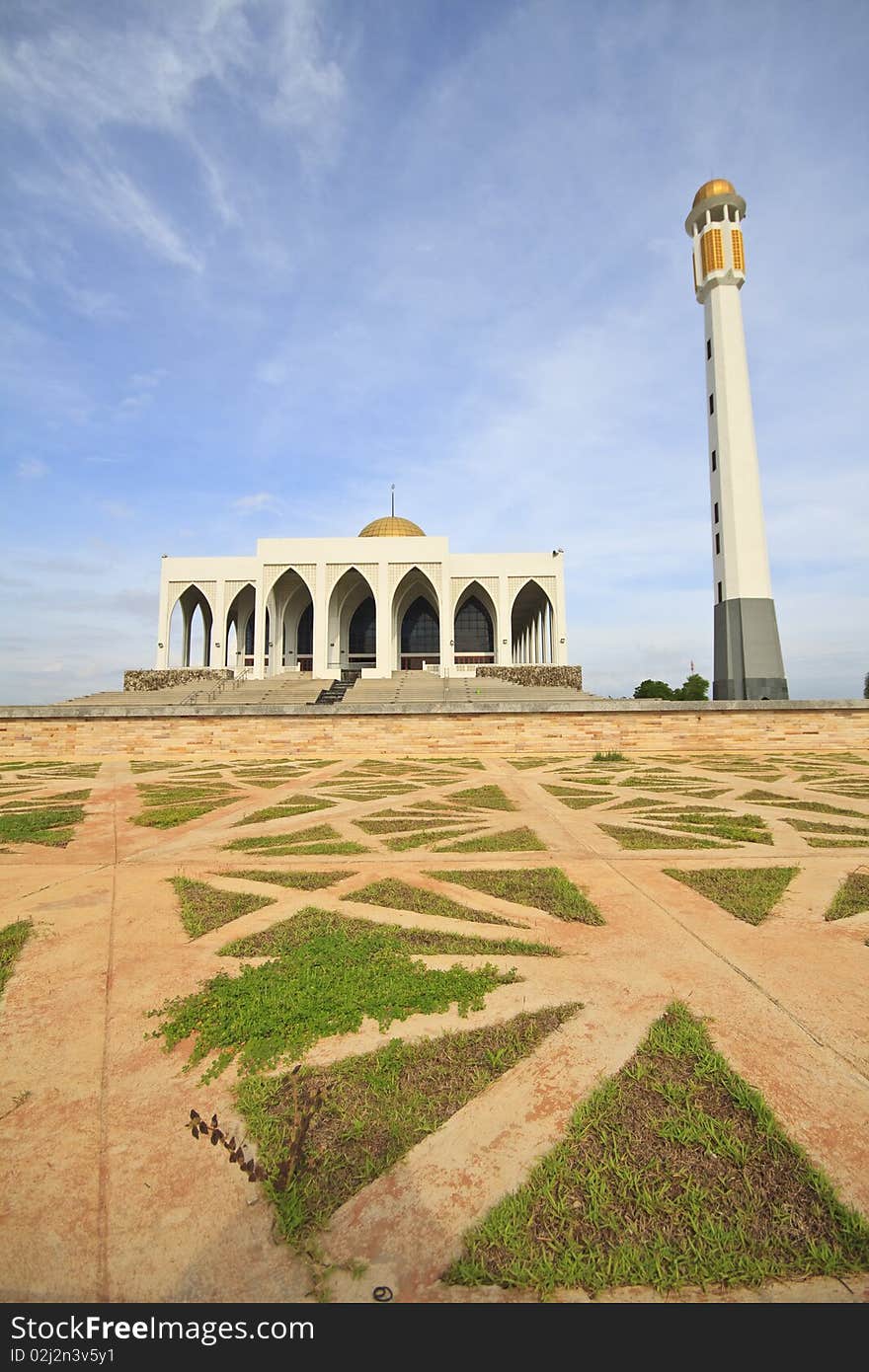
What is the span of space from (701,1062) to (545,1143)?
0.61m

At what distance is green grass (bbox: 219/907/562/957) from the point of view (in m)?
2.60

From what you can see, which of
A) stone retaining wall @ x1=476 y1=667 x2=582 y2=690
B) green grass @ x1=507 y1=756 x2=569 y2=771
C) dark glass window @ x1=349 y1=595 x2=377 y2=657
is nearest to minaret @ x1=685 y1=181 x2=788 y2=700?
stone retaining wall @ x1=476 y1=667 x2=582 y2=690

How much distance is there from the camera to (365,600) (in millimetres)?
34375

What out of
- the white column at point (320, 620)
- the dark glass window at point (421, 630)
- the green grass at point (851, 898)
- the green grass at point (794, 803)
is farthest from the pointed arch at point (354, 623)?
the green grass at point (851, 898)

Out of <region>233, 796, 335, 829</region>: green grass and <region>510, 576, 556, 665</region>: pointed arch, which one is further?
<region>510, 576, 556, 665</region>: pointed arch

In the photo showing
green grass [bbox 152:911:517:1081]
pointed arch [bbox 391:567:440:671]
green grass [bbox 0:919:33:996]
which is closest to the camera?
green grass [bbox 152:911:517:1081]

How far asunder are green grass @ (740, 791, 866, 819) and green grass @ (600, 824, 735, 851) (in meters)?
1.94

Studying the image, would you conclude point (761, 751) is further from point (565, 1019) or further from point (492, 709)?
point (565, 1019)

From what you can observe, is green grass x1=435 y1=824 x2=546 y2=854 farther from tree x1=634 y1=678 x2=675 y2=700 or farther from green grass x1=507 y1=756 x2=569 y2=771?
tree x1=634 y1=678 x2=675 y2=700

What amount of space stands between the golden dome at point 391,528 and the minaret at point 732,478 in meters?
17.4

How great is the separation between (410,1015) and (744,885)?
7.60ft

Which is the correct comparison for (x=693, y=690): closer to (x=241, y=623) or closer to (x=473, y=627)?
(x=473, y=627)

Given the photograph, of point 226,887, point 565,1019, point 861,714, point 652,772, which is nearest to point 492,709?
point 652,772

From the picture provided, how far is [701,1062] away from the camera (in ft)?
5.85
